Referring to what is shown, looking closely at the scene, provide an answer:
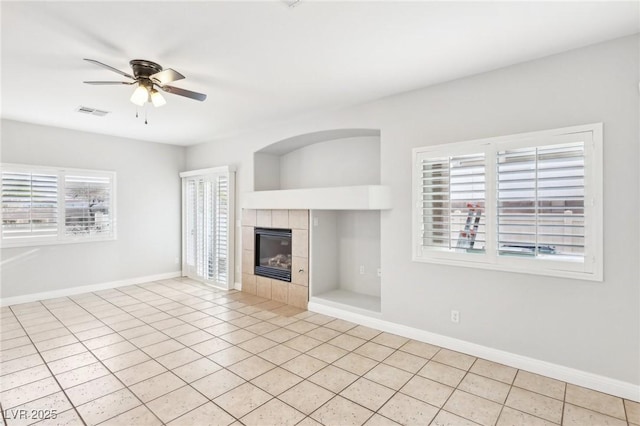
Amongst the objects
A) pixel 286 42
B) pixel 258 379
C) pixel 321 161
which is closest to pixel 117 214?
pixel 321 161

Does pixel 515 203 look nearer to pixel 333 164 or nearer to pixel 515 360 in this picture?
pixel 515 360

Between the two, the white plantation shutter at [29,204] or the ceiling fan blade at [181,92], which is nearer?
the ceiling fan blade at [181,92]

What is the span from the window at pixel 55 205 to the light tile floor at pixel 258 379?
151 centimetres

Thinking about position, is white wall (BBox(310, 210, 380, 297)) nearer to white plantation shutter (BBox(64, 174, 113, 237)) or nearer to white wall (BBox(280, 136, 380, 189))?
white wall (BBox(280, 136, 380, 189))

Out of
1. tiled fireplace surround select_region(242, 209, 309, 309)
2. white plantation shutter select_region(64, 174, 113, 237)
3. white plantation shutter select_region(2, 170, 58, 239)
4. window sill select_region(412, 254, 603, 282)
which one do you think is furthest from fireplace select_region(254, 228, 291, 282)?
white plantation shutter select_region(2, 170, 58, 239)

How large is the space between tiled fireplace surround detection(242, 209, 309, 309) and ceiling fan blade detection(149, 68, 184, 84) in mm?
2548

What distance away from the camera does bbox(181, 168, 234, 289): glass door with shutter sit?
6.08m

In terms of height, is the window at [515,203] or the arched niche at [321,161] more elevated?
the arched niche at [321,161]

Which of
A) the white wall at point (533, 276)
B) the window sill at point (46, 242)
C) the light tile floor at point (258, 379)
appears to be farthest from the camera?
the window sill at point (46, 242)

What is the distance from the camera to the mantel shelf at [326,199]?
152 inches

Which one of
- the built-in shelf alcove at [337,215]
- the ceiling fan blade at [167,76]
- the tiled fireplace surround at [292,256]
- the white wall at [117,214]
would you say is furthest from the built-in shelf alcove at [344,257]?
the white wall at [117,214]

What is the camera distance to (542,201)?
9.64 ft

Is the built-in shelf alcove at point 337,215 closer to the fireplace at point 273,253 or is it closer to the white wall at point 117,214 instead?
the fireplace at point 273,253

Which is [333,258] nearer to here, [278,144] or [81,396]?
[278,144]
